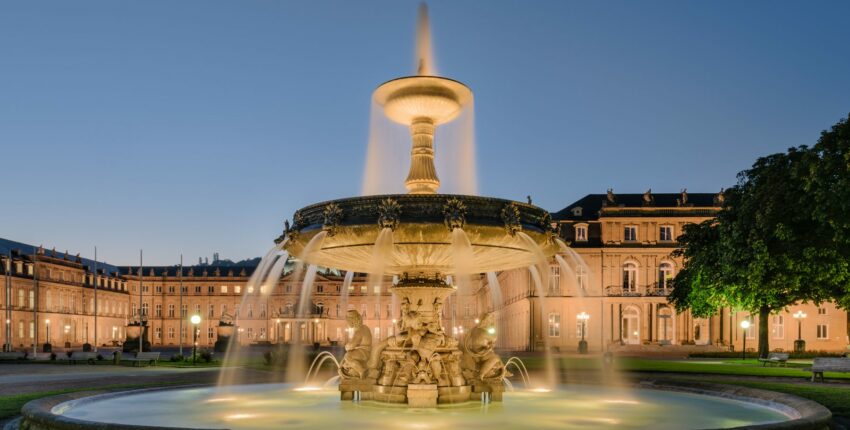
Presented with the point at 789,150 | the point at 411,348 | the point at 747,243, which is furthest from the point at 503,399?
the point at 789,150


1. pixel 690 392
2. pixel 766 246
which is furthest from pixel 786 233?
pixel 690 392

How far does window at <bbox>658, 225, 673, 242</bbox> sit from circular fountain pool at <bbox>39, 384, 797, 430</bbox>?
2368 inches

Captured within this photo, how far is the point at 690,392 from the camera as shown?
54.6ft

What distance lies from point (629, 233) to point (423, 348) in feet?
209

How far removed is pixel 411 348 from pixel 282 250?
3073mm

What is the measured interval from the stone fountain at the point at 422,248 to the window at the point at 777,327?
208 feet

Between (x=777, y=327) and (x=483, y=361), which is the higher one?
(x=483, y=361)

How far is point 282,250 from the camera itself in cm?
1449

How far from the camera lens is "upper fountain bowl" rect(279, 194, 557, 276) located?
12164 millimetres

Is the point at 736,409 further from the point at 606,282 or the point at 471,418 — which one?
the point at 606,282

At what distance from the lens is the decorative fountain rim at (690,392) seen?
8.61 metres

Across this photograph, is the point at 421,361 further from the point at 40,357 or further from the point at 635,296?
the point at 635,296

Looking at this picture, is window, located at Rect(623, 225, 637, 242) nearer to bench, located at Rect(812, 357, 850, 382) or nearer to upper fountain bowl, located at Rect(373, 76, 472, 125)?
bench, located at Rect(812, 357, 850, 382)

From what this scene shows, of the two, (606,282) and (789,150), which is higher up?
(789,150)
